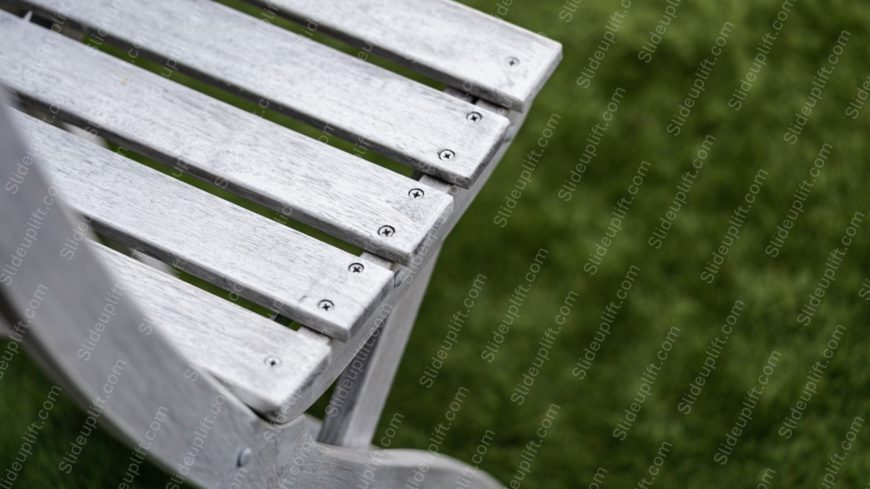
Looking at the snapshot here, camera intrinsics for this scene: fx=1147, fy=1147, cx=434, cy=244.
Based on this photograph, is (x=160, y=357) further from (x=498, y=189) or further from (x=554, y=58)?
(x=498, y=189)

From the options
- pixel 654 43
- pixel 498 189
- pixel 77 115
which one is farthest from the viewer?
pixel 654 43

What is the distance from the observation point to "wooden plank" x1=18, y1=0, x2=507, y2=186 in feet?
5.45

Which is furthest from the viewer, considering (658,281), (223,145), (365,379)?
(658,281)

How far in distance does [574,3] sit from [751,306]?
39.1 inches

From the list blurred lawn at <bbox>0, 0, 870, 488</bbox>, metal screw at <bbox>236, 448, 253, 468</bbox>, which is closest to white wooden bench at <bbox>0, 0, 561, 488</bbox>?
metal screw at <bbox>236, 448, 253, 468</bbox>

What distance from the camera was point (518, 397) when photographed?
250 cm

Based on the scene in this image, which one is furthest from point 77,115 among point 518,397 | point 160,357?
point 518,397

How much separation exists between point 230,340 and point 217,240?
6.7 inches

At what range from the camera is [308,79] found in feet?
5.67

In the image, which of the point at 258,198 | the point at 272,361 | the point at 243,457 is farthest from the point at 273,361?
the point at 258,198

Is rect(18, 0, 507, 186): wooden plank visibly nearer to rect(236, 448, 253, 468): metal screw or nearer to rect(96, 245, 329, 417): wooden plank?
rect(96, 245, 329, 417): wooden plank

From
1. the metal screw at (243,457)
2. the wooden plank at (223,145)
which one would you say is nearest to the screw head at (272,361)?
the metal screw at (243,457)

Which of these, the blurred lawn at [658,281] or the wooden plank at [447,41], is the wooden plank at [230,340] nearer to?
the wooden plank at [447,41]

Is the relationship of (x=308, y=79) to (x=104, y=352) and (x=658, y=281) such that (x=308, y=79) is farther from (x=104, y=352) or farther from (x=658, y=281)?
(x=658, y=281)
